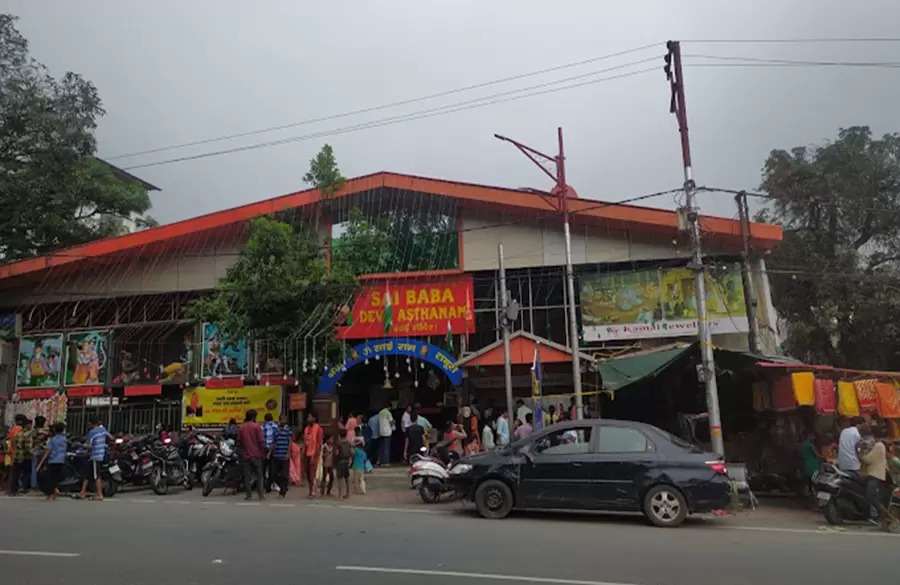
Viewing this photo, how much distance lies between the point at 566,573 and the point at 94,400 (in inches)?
748

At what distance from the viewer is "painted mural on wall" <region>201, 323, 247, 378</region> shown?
20141 mm

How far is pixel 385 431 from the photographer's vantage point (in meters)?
17.8

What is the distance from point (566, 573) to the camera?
20.7 feet

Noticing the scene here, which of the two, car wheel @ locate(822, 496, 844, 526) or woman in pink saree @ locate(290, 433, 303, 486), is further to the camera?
woman in pink saree @ locate(290, 433, 303, 486)

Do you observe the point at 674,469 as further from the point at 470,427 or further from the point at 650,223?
the point at 650,223

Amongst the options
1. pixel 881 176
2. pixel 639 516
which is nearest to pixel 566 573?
pixel 639 516

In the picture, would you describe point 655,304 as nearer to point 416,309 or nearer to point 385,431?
point 416,309

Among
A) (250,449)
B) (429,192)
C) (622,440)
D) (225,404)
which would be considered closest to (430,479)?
(250,449)

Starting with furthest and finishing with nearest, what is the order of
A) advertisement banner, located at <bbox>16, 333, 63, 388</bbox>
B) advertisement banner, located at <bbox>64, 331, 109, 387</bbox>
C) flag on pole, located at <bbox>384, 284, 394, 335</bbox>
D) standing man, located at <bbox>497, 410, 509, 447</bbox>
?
advertisement banner, located at <bbox>16, 333, 63, 388</bbox> → advertisement banner, located at <bbox>64, 331, 109, 387</bbox> → flag on pole, located at <bbox>384, 284, 394, 335</bbox> → standing man, located at <bbox>497, 410, 509, 447</bbox>

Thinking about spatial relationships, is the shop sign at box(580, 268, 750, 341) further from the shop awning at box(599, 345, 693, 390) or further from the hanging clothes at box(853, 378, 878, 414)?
the hanging clothes at box(853, 378, 878, 414)

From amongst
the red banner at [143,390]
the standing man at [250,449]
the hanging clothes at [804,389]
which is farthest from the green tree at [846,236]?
the red banner at [143,390]

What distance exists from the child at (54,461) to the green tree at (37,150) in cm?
1261

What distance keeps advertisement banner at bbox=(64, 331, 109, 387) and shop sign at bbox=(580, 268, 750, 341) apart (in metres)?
15.5

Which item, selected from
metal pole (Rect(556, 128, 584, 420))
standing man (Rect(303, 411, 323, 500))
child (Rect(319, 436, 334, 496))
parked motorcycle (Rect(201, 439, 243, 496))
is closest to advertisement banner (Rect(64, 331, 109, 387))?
parked motorcycle (Rect(201, 439, 243, 496))
